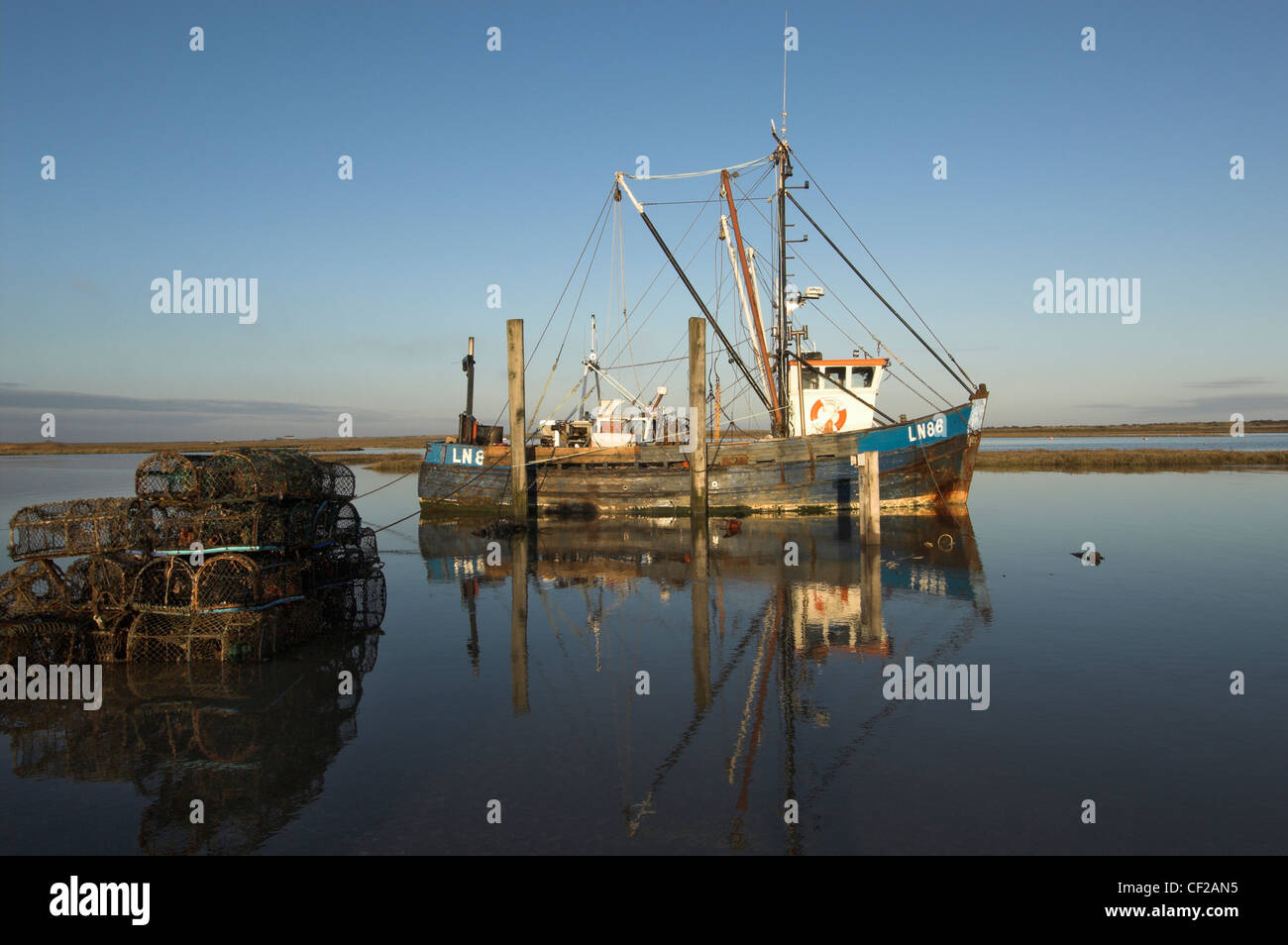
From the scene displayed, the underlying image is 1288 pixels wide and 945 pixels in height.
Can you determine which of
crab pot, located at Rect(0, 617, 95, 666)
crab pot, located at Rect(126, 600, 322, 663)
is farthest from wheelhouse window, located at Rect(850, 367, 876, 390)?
crab pot, located at Rect(0, 617, 95, 666)

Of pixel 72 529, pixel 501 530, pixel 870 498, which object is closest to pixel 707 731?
pixel 72 529

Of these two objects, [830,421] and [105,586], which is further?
[830,421]

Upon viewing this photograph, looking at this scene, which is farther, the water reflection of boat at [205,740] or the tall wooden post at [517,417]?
the tall wooden post at [517,417]

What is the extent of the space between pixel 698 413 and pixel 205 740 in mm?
17992

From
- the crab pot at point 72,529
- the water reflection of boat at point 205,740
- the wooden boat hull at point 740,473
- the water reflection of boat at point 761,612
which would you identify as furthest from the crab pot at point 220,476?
the wooden boat hull at point 740,473

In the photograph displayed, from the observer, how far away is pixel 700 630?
1194 cm

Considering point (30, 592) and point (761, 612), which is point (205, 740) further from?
point (761, 612)

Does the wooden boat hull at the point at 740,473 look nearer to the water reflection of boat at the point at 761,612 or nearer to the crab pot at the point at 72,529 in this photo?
the water reflection of boat at the point at 761,612

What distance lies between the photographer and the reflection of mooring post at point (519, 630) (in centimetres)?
912

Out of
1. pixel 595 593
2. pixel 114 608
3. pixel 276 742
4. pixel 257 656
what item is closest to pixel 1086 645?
pixel 595 593

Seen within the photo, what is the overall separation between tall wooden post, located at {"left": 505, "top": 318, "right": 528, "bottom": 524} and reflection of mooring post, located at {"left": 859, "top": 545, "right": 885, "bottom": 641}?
1104cm

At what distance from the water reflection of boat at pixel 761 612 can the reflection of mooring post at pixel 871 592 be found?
40 millimetres

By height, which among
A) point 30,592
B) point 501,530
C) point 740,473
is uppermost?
point 740,473

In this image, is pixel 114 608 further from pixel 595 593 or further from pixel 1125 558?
pixel 1125 558
